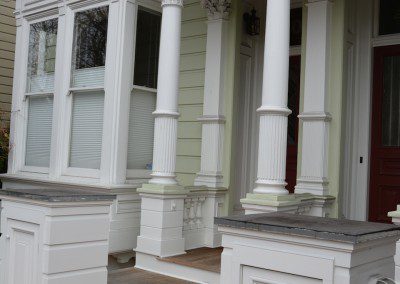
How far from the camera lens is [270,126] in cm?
470

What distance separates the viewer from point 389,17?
18.9ft

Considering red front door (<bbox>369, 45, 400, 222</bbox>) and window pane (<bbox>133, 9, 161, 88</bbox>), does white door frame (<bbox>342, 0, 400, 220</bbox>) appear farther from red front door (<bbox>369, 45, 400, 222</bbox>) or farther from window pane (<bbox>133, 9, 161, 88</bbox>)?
window pane (<bbox>133, 9, 161, 88</bbox>)

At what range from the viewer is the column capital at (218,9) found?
6344 mm

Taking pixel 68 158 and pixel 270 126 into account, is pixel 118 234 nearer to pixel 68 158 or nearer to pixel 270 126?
pixel 68 158

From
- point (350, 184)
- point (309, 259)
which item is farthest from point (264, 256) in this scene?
point (350, 184)

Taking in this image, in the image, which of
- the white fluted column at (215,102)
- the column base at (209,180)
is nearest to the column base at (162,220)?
the column base at (209,180)

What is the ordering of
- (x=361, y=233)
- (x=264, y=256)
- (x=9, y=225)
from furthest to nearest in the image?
(x=9, y=225) → (x=264, y=256) → (x=361, y=233)

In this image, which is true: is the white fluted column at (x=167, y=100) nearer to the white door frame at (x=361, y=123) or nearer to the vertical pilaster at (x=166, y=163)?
the vertical pilaster at (x=166, y=163)

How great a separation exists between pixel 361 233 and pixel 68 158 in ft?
17.8

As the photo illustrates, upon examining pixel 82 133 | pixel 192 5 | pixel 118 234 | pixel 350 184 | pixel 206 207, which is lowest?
pixel 118 234

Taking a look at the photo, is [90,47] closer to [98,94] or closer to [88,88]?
[88,88]

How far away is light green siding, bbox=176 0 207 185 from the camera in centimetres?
659

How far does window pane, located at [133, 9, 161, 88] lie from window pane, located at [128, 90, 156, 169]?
0.65 ft

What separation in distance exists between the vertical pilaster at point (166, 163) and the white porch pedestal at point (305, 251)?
2.94 meters
